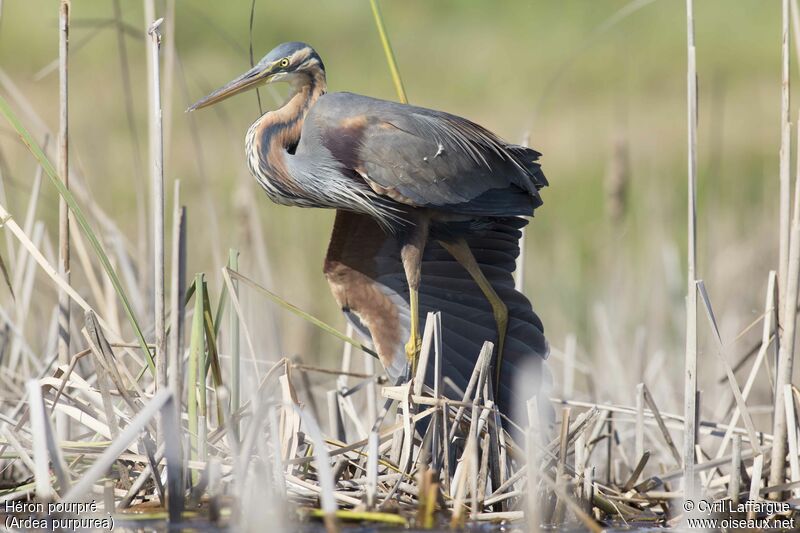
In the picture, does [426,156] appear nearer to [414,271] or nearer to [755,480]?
[414,271]

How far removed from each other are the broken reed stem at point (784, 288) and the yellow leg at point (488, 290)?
920 millimetres

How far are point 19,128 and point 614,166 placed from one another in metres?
3.15

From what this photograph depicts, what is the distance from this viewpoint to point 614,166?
16.9 feet

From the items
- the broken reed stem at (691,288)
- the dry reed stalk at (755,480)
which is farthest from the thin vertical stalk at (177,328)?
the dry reed stalk at (755,480)

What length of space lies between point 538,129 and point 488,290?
583cm

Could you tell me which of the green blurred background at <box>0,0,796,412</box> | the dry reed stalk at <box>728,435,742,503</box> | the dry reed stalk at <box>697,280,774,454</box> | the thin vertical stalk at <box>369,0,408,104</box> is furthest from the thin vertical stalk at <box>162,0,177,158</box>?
the dry reed stalk at <box>728,435,742,503</box>

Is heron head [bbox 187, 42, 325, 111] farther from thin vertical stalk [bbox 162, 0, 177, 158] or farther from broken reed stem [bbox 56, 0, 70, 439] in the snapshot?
broken reed stem [bbox 56, 0, 70, 439]

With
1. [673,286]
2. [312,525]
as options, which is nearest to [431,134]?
[312,525]

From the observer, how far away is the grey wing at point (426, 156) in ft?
11.1

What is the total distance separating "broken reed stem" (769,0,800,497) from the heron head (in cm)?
151

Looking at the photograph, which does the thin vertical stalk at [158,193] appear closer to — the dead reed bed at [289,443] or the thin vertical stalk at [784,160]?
the dead reed bed at [289,443]

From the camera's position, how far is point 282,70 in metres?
3.50

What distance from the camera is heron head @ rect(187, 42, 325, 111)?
3402 millimetres

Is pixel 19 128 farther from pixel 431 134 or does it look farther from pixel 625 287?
pixel 625 287
